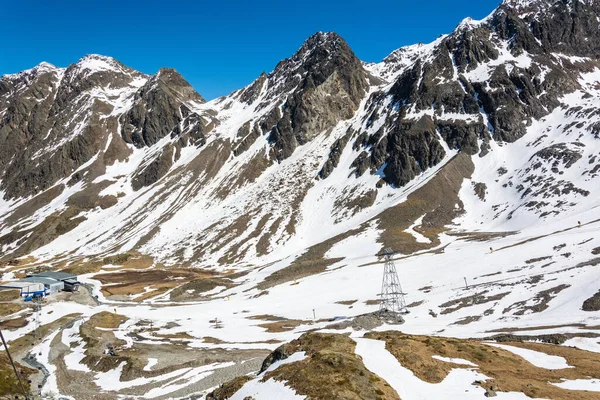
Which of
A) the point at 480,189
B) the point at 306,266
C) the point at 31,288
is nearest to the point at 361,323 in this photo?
the point at 306,266

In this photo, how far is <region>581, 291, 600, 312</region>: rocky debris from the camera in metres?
51.2

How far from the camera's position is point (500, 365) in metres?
32.0

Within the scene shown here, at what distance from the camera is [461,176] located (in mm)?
185125

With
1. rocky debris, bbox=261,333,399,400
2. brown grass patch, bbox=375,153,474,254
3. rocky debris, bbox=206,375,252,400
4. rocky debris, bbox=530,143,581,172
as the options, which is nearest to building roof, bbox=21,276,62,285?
brown grass patch, bbox=375,153,474,254

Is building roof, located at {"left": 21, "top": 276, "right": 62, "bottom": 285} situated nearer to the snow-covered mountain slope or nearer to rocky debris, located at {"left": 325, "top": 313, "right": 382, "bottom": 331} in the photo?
the snow-covered mountain slope

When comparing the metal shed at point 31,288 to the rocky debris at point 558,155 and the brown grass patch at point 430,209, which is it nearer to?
the brown grass patch at point 430,209

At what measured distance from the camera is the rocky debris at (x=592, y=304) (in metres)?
51.2

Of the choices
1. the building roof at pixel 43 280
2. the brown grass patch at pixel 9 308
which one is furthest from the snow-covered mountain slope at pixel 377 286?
the building roof at pixel 43 280

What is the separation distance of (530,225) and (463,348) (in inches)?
4473

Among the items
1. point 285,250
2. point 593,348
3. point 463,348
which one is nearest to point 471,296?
point 593,348

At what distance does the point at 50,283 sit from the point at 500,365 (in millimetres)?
130361

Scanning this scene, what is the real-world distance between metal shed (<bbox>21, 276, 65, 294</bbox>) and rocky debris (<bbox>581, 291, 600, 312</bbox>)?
12955 cm

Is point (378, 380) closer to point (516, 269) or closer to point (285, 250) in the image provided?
point (516, 269)

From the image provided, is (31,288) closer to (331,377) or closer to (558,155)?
(331,377)
